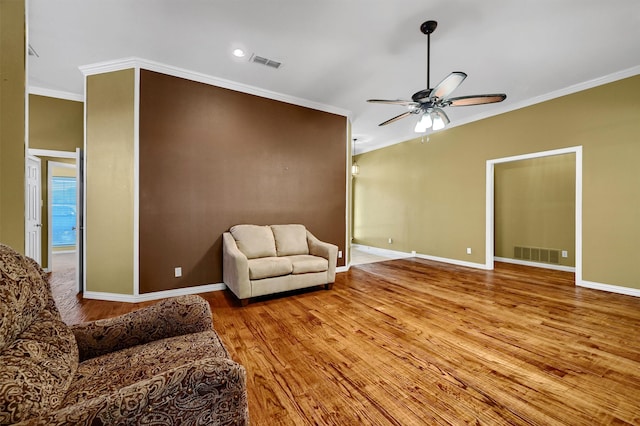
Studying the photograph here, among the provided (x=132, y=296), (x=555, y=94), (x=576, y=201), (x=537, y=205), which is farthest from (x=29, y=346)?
(x=537, y=205)

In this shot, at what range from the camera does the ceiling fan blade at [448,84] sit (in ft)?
7.57

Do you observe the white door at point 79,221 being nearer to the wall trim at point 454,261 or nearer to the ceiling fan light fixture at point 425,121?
the ceiling fan light fixture at point 425,121

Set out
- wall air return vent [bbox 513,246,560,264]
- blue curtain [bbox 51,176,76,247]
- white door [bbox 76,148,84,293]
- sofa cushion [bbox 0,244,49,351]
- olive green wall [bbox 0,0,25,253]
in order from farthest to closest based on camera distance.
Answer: blue curtain [bbox 51,176,76,247] < wall air return vent [bbox 513,246,560,264] < white door [bbox 76,148,84,293] < olive green wall [bbox 0,0,25,253] < sofa cushion [bbox 0,244,49,351]

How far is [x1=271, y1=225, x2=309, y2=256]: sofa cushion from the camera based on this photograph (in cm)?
405

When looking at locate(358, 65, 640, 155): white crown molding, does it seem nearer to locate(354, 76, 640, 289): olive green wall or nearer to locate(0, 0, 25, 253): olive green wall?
locate(354, 76, 640, 289): olive green wall

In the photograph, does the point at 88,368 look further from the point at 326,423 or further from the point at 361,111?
the point at 361,111

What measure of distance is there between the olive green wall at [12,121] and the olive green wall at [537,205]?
7.27m

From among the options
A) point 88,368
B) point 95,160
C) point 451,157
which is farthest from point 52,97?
point 451,157

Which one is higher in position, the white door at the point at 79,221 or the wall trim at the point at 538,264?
the white door at the point at 79,221

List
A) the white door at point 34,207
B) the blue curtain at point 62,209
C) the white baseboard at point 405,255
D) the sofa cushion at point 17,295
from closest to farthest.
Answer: the sofa cushion at point 17,295
the white door at point 34,207
the white baseboard at point 405,255
the blue curtain at point 62,209

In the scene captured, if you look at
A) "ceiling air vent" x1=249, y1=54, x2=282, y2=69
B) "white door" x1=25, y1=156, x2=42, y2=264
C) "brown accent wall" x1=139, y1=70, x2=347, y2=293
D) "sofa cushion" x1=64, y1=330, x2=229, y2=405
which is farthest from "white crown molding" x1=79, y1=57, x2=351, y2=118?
"sofa cushion" x1=64, y1=330, x2=229, y2=405

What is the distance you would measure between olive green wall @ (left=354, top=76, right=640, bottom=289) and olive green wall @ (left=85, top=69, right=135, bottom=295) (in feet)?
18.3

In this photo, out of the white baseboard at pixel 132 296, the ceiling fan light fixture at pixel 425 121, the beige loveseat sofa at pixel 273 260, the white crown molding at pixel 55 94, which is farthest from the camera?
the white crown molding at pixel 55 94

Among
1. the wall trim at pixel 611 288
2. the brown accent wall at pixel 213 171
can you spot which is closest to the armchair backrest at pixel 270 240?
the brown accent wall at pixel 213 171
